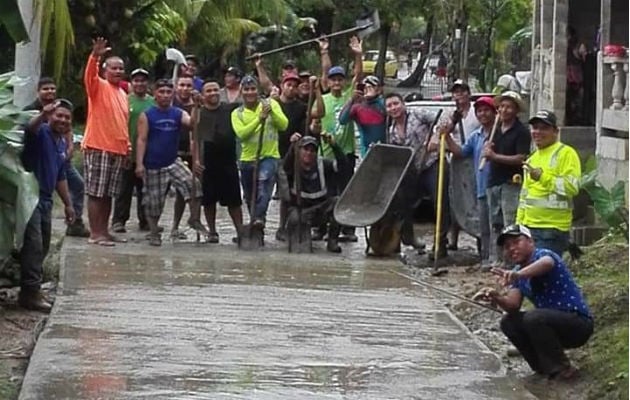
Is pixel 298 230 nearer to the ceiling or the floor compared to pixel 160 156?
nearer to the floor

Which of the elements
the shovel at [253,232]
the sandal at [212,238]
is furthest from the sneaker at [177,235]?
the shovel at [253,232]

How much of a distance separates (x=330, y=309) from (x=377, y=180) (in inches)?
163

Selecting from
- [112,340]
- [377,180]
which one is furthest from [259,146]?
[112,340]

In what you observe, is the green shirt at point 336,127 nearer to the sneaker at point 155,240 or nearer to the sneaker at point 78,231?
the sneaker at point 155,240

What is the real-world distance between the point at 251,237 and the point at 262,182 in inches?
22.8

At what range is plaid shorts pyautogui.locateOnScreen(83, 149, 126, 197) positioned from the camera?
44.2ft

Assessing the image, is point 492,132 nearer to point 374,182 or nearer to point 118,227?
point 374,182

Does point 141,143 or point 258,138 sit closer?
point 141,143

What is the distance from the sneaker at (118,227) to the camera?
47.8 feet

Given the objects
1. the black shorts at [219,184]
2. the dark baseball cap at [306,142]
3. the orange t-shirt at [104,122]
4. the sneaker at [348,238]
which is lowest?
the sneaker at [348,238]

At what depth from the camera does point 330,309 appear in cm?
1034

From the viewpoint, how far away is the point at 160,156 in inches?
540

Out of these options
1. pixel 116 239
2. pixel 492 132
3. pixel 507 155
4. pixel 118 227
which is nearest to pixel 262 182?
pixel 116 239

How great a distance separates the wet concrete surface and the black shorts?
4.94 ft
